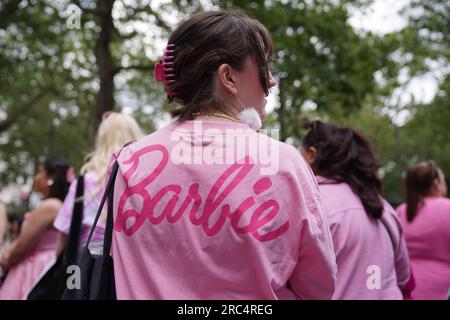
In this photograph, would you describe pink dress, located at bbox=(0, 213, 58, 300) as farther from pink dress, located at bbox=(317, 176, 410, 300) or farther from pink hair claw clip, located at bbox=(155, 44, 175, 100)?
pink hair claw clip, located at bbox=(155, 44, 175, 100)

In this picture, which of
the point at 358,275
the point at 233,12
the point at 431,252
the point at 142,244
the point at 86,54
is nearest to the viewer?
the point at 142,244

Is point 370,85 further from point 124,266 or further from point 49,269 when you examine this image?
point 124,266

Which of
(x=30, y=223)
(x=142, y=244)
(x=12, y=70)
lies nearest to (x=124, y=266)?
(x=142, y=244)

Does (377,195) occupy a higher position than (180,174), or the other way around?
(180,174)

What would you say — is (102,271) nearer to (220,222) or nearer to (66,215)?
(220,222)

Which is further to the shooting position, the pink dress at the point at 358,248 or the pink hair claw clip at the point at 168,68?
the pink dress at the point at 358,248

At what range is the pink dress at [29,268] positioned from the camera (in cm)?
436

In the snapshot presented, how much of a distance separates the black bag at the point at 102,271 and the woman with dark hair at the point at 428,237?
10.2 ft

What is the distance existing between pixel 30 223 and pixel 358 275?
2552mm

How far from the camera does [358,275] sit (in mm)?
2896

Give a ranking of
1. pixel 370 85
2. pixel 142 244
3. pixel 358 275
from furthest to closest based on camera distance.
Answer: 1. pixel 370 85
2. pixel 358 275
3. pixel 142 244

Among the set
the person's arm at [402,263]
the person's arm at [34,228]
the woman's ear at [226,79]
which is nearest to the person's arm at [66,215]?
the person's arm at [34,228]

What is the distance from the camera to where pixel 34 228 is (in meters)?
4.32

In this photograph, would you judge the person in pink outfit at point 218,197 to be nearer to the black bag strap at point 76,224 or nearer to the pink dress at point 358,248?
the pink dress at point 358,248
